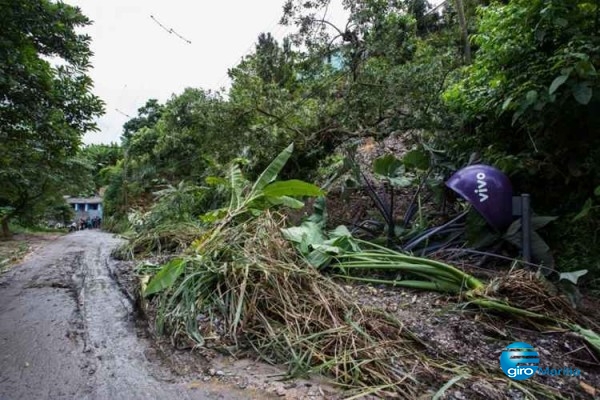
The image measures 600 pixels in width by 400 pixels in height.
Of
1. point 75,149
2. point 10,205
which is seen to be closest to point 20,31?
point 75,149

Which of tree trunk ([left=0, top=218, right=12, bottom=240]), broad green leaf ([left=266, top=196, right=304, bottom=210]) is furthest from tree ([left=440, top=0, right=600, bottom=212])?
tree trunk ([left=0, top=218, right=12, bottom=240])

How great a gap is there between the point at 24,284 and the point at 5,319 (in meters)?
1.76

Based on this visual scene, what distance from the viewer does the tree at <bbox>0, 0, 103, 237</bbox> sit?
3943 millimetres

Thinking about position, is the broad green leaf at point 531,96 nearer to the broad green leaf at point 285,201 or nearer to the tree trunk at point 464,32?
the broad green leaf at point 285,201

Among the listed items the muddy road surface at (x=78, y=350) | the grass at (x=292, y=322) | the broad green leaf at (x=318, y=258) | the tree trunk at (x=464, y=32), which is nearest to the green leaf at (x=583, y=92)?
the grass at (x=292, y=322)

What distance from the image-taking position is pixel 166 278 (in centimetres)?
326

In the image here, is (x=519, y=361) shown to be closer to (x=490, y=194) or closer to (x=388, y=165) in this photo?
(x=490, y=194)

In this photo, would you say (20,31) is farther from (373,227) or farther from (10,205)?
(10,205)

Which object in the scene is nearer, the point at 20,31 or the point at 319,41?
the point at 20,31

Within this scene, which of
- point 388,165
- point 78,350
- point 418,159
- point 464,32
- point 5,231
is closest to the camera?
point 78,350

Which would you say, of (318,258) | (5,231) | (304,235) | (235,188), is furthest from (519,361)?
(5,231)

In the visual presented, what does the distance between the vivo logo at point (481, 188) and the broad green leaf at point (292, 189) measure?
1814 millimetres

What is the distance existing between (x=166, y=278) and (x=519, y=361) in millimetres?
2871

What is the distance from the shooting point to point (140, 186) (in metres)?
18.3
